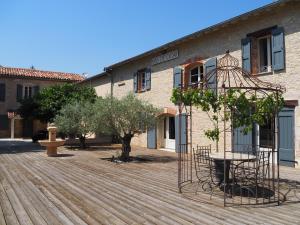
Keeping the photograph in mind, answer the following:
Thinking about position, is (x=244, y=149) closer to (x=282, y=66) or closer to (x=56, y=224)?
(x=282, y=66)

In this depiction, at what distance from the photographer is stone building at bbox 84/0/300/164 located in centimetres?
1047

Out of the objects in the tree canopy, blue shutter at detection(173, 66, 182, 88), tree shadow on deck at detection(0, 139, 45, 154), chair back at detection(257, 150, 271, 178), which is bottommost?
tree shadow on deck at detection(0, 139, 45, 154)

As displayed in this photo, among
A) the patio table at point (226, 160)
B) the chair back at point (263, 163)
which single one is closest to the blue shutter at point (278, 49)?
the chair back at point (263, 163)

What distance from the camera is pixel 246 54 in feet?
39.1

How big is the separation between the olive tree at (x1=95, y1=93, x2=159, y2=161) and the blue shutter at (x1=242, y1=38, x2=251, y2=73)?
3.65 meters

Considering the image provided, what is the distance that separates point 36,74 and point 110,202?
28300mm

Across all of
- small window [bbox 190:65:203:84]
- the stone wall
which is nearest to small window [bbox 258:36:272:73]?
small window [bbox 190:65:203:84]

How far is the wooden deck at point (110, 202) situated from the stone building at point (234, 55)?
2307 mm

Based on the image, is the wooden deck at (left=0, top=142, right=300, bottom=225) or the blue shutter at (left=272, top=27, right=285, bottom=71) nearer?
the wooden deck at (left=0, top=142, right=300, bottom=225)

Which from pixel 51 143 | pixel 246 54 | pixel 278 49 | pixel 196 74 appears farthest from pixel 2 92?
pixel 278 49

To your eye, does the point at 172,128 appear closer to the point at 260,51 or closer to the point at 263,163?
the point at 260,51

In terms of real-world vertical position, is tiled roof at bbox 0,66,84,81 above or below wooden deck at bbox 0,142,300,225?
above

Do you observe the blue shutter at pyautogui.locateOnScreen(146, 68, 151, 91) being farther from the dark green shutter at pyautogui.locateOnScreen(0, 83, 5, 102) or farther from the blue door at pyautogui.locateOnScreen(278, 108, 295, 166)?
the dark green shutter at pyautogui.locateOnScreen(0, 83, 5, 102)

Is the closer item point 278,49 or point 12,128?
point 278,49
